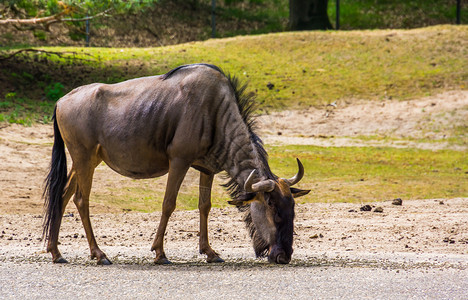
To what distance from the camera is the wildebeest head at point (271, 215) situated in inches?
269

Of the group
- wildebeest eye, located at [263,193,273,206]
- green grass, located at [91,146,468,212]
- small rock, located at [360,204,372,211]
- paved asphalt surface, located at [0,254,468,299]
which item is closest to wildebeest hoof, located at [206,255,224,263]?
paved asphalt surface, located at [0,254,468,299]

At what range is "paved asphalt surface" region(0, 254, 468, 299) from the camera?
19.5 feet

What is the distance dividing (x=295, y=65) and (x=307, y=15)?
16.2 ft

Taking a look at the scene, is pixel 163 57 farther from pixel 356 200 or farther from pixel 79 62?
pixel 356 200

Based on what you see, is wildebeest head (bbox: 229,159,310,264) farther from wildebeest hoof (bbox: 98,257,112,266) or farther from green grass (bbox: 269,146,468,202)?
green grass (bbox: 269,146,468,202)

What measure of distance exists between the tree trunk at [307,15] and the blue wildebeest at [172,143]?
19.3m

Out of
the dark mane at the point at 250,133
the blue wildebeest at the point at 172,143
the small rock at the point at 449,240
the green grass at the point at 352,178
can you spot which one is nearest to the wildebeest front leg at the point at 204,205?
the blue wildebeest at the point at 172,143

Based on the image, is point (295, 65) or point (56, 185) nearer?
point (56, 185)

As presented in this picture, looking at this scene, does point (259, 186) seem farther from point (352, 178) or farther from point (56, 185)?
point (352, 178)

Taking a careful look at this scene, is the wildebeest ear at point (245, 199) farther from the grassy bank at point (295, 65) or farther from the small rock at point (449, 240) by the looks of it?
the grassy bank at point (295, 65)

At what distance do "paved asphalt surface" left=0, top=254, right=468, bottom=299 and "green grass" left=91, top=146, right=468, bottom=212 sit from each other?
13.8 feet

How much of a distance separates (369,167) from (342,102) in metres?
5.39

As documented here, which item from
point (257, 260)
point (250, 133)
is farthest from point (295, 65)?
point (257, 260)

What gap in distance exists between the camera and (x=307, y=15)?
26.4 m
